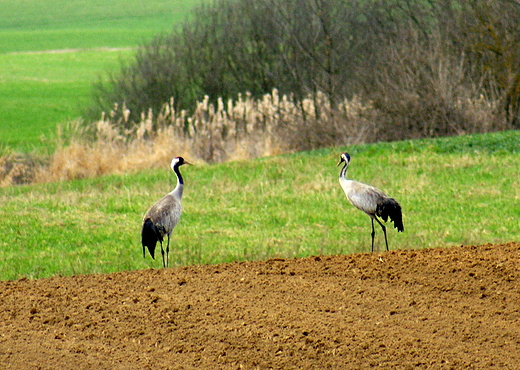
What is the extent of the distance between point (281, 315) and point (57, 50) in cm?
7005

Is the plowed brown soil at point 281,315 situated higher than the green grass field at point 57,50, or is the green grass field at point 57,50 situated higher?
the green grass field at point 57,50

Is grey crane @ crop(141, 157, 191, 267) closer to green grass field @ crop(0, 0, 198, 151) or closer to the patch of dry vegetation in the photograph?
the patch of dry vegetation

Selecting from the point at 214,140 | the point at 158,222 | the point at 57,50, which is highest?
the point at 57,50

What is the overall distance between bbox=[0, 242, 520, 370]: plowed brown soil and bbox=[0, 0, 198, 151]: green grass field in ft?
57.4

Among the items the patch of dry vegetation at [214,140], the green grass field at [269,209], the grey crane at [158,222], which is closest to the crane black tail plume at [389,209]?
the green grass field at [269,209]

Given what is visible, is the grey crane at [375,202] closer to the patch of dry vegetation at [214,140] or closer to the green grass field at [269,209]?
the green grass field at [269,209]

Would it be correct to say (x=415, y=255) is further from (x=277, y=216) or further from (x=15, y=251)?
(x=15, y=251)

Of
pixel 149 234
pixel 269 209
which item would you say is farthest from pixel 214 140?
pixel 149 234

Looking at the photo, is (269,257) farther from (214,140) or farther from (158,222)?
(214,140)

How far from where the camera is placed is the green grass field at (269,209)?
1012 cm

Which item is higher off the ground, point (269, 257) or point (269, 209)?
point (269, 209)

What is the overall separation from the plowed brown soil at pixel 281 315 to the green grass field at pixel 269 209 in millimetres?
1379

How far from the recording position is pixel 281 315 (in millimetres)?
7016

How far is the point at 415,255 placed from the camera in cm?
878
